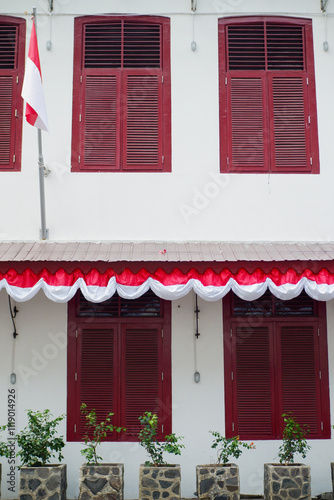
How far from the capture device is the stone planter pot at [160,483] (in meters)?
7.87

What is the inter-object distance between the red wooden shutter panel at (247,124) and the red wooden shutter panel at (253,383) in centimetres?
236

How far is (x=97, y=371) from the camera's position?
912cm

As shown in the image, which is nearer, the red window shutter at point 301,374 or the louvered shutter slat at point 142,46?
the red window shutter at point 301,374

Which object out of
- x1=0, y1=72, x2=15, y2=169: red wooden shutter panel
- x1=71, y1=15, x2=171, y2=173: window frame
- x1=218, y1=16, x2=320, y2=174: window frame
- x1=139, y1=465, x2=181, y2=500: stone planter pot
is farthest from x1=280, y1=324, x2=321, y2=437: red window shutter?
x1=0, y1=72, x2=15, y2=169: red wooden shutter panel

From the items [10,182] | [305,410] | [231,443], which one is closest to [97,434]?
[231,443]

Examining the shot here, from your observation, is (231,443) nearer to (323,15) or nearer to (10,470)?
(10,470)

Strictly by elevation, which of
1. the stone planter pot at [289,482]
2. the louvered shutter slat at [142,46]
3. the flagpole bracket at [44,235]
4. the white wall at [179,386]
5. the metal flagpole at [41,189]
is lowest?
the stone planter pot at [289,482]

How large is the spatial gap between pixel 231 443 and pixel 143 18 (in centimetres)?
609

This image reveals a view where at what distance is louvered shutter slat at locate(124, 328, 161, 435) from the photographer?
29.6ft

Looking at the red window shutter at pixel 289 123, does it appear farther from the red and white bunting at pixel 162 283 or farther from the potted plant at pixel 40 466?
the potted plant at pixel 40 466

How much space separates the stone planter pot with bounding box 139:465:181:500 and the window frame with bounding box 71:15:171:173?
403 centimetres

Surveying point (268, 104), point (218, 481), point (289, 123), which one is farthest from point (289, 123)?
point (218, 481)

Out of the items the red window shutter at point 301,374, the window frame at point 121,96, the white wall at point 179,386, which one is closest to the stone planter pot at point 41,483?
the white wall at point 179,386

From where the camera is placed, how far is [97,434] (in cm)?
857
